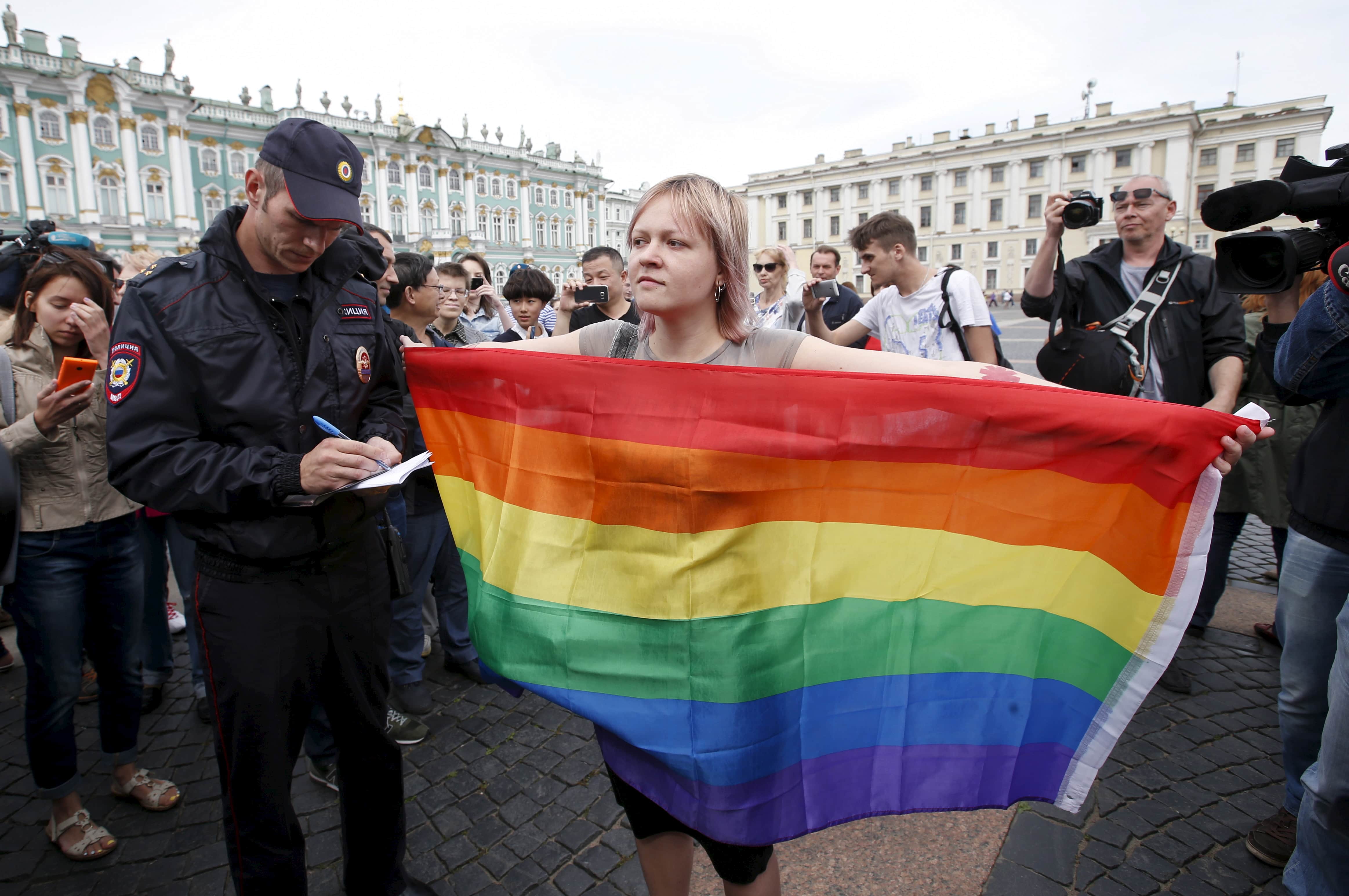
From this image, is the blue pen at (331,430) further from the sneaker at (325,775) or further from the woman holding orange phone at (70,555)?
the sneaker at (325,775)

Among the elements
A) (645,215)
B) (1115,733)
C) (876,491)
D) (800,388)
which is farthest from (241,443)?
(1115,733)

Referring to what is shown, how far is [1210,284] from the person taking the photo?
3.47 meters

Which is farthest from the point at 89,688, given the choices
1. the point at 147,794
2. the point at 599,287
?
the point at 599,287

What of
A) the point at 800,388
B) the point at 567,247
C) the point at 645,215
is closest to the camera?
the point at 800,388

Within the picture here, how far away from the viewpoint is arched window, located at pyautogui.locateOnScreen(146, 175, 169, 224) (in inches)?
1895

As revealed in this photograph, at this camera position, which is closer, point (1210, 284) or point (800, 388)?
point (800, 388)

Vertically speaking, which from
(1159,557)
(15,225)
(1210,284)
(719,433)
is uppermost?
(15,225)

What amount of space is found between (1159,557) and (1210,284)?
8.34 ft

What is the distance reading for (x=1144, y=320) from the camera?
11.6 feet

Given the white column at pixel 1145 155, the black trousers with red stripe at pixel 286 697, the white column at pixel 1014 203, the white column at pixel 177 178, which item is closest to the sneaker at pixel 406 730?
the black trousers with red stripe at pixel 286 697

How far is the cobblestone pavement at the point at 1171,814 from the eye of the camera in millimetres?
2428

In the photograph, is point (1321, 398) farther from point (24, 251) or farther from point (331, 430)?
point (24, 251)

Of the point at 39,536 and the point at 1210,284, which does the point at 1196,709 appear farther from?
the point at 39,536

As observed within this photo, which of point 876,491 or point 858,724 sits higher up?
point 876,491
